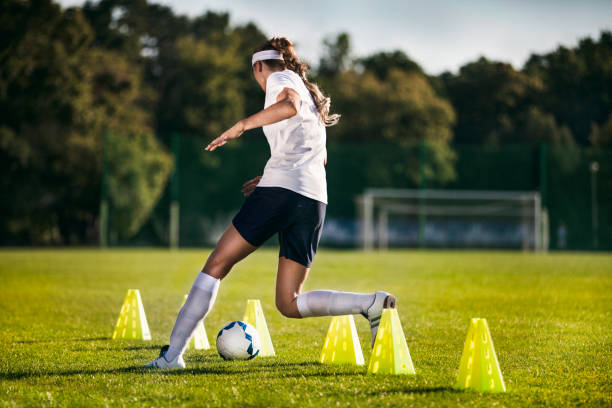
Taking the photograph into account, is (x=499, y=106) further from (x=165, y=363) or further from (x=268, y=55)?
(x=165, y=363)

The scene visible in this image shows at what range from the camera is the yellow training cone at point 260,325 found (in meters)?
5.46

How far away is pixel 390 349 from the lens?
14.8 feet

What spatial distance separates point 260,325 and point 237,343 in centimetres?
48

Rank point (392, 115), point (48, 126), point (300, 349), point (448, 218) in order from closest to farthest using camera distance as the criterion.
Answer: point (300, 349) < point (448, 218) < point (48, 126) < point (392, 115)

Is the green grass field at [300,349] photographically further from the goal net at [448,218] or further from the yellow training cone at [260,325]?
the goal net at [448,218]

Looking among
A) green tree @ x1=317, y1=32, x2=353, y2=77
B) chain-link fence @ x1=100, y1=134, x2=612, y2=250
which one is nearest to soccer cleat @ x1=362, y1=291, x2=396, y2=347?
chain-link fence @ x1=100, y1=134, x2=612, y2=250

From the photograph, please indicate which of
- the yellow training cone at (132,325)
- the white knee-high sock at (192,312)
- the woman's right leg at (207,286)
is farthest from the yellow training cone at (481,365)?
the yellow training cone at (132,325)

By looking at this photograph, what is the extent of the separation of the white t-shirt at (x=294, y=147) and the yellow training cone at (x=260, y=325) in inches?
51.6

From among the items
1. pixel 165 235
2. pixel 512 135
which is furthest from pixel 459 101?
pixel 165 235

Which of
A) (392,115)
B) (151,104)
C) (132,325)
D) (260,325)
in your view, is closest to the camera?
(260,325)

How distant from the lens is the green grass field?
4.02 m

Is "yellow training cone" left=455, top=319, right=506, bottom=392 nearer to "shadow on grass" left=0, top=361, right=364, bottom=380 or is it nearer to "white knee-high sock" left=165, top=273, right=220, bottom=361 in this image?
"shadow on grass" left=0, top=361, right=364, bottom=380

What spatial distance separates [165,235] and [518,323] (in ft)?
67.3

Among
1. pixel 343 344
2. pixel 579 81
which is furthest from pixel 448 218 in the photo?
pixel 343 344
